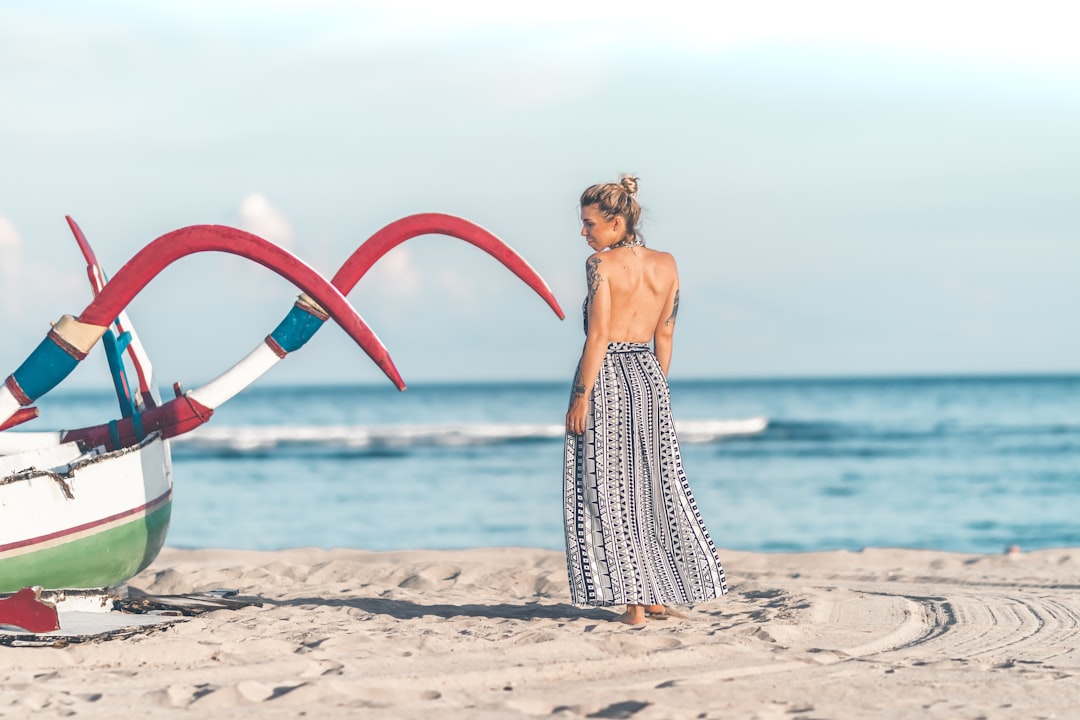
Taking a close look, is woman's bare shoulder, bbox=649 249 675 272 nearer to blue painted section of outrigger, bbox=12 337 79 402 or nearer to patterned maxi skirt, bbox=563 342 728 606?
patterned maxi skirt, bbox=563 342 728 606

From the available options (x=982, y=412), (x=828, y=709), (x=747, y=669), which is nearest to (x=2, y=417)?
(x=747, y=669)

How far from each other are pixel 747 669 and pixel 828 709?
22.4 inches

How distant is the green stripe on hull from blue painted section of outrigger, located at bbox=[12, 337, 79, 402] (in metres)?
0.77

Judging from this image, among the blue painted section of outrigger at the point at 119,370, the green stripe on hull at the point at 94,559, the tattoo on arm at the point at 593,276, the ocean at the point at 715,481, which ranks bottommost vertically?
the ocean at the point at 715,481

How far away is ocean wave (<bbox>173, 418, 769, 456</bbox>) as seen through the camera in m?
33.9

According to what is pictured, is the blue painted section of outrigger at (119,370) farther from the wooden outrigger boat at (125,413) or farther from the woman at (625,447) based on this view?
the woman at (625,447)

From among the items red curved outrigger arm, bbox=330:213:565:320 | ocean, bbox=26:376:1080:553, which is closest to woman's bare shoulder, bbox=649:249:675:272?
red curved outrigger arm, bbox=330:213:565:320

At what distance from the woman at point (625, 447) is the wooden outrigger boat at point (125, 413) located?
0.81 meters

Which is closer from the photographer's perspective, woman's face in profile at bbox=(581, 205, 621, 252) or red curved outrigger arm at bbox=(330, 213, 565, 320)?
woman's face in profile at bbox=(581, 205, 621, 252)

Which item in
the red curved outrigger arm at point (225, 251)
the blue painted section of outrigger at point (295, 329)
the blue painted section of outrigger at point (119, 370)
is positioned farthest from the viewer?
the blue painted section of outrigger at point (119, 370)

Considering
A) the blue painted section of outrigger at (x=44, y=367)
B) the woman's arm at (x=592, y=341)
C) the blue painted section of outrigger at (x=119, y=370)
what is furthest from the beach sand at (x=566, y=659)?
the blue painted section of outrigger at (x=44, y=367)

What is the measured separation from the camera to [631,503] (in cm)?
506

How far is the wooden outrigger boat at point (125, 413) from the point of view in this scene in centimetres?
519

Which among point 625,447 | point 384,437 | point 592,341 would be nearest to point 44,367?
point 592,341
